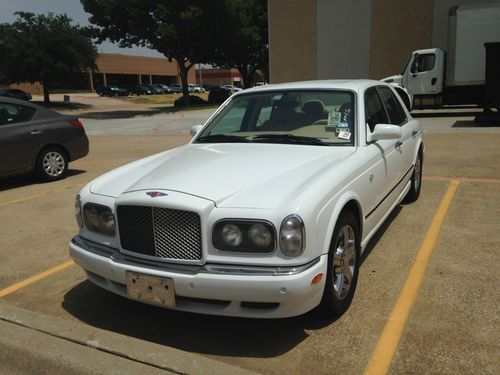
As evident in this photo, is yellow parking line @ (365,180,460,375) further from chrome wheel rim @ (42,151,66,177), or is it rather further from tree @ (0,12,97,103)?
tree @ (0,12,97,103)

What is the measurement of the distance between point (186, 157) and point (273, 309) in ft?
5.35

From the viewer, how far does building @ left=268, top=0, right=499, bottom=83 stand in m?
28.6

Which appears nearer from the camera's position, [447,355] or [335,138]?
[447,355]

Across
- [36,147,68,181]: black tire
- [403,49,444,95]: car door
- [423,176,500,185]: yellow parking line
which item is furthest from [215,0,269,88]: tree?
[423,176,500,185]: yellow parking line

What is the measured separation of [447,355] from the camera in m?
2.86

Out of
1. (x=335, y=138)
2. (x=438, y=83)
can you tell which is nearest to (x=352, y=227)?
(x=335, y=138)

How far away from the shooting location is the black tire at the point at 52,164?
27.4ft

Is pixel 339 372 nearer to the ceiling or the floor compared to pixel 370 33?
nearer to the floor

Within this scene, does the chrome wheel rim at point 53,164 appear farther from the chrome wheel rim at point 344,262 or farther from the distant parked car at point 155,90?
the distant parked car at point 155,90

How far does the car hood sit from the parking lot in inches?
36.4

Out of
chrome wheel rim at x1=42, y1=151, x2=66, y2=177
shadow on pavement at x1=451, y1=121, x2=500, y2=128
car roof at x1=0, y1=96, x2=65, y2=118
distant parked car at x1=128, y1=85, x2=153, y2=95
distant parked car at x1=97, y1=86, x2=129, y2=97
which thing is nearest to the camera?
car roof at x1=0, y1=96, x2=65, y2=118

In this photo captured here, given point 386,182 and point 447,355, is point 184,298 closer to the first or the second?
point 447,355

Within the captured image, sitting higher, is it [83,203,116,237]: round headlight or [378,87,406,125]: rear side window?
[378,87,406,125]: rear side window

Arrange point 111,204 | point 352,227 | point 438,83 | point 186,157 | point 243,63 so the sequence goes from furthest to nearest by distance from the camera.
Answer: point 243,63, point 438,83, point 186,157, point 352,227, point 111,204
